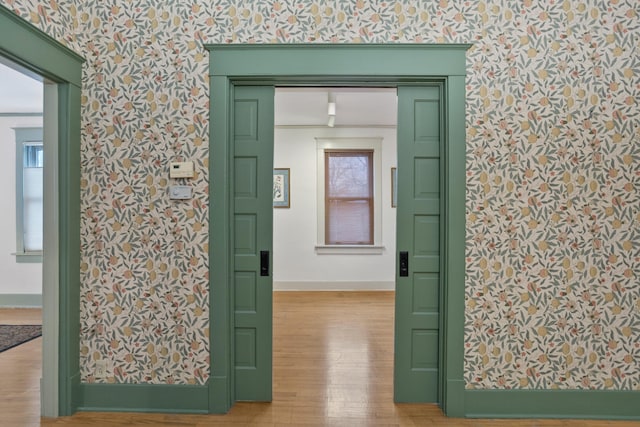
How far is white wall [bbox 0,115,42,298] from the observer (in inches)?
210

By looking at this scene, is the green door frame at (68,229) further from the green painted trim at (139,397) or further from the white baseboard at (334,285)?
the white baseboard at (334,285)

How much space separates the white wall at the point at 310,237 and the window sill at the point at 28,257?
3.54 metres

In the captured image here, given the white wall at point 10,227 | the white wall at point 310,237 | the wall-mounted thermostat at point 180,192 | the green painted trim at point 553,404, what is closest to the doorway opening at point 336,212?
the white wall at point 310,237

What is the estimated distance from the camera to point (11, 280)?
17.5 feet

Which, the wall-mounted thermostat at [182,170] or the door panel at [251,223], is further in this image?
the door panel at [251,223]

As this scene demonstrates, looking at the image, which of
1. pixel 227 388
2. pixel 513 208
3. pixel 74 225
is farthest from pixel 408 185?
pixel 74 225

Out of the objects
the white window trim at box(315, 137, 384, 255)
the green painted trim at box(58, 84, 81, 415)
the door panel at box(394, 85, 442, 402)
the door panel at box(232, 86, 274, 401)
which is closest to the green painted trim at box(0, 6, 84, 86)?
the green painted trim at box(58, 84, 81, 415)

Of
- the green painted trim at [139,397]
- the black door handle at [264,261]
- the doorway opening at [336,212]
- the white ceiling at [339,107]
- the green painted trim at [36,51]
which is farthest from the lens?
the doorway opening at [336,212]

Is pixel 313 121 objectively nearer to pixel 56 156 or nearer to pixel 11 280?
pixel 56 156

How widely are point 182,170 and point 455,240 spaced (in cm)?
188

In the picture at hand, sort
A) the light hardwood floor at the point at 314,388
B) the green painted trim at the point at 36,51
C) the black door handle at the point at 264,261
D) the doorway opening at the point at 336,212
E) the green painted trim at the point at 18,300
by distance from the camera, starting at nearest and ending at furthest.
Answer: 1. the green painted trim at the point at 36,51
2. the light hardwood floor at the point at 314,388
3. the black door handle at the point at 264,261
4. the green painted trim at the point at 18,300
5. the doorway opening at the point at 336,212

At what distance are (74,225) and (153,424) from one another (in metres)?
1.40

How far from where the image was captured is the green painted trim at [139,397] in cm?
248

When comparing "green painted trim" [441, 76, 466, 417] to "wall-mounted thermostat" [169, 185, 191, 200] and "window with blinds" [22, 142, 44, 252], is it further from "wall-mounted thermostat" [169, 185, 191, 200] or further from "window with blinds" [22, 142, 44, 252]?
"window with blinds" [22, 142, 44, 252]
